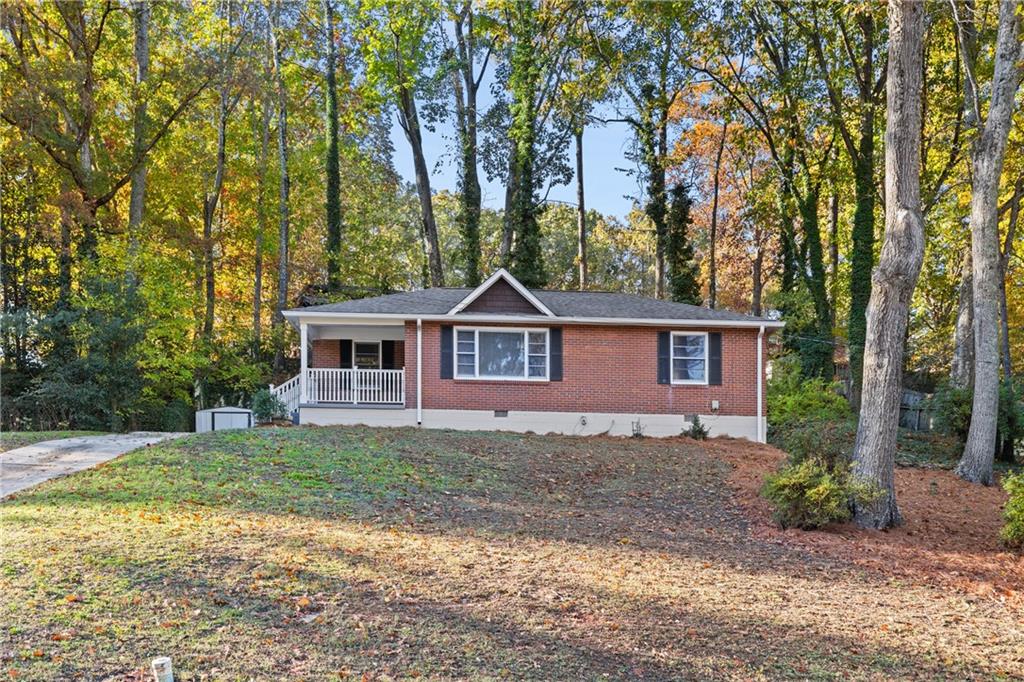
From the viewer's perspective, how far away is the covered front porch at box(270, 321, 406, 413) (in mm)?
14984

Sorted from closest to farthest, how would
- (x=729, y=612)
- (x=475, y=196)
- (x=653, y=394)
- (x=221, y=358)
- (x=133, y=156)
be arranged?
(x=729, y=612) → (x=653, y=394) → (x=133, y=156) → (x=221, y=358) → (x=475, y=196)

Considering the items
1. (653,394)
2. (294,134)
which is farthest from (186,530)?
(294,134)

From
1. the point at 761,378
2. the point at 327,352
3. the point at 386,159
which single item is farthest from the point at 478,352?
the point at 386,159

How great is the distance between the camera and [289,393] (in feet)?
53.6

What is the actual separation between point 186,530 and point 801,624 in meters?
A: 5.41

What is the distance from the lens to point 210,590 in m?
4.58

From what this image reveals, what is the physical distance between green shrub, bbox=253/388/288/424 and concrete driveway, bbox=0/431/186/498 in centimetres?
291

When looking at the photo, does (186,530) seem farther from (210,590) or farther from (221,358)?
(221,358)

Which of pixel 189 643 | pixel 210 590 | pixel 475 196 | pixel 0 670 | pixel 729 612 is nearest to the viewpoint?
pixel 0 670

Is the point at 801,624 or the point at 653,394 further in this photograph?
the point at 653,394

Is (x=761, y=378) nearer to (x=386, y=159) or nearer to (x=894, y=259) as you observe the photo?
(x=894, y=259)

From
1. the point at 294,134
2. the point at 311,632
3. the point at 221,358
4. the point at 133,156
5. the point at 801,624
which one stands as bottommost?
the point at 801,624

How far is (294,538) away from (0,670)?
253 cm

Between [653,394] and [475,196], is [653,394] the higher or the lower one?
the lower one
